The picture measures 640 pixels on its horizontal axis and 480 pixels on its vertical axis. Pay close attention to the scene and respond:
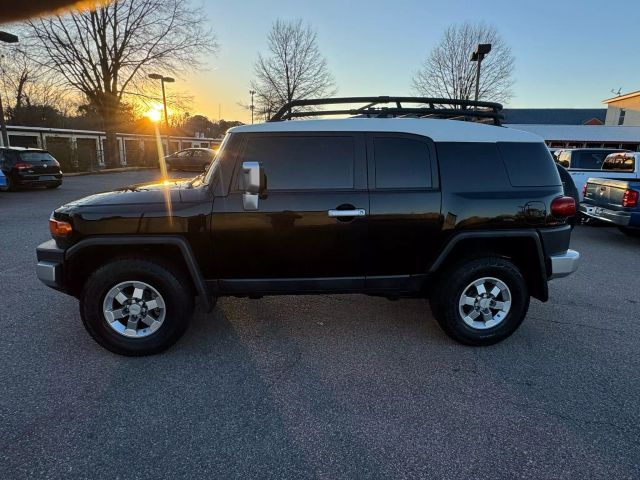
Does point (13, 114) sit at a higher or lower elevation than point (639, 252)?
higher

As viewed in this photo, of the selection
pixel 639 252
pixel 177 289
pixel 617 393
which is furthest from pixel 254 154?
pixel 639 252

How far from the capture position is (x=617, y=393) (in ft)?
9.35

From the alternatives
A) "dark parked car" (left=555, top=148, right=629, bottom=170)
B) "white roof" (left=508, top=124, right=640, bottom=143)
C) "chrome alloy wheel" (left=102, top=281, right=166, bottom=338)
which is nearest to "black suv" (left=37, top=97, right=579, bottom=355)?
"chrome alloy wheel" (left=102, top=281, right=166, bottom=338)

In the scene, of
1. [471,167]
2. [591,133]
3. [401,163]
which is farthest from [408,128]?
[591,133]

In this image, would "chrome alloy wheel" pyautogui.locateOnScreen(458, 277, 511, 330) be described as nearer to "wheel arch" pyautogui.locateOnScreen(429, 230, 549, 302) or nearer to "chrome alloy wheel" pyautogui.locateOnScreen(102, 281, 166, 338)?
"wheel arch" pyautogui.locateOnScreen(429, 230, 549, 302)

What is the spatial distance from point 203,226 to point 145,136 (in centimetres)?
4226

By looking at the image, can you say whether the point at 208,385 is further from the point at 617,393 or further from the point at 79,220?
the point at 617,393

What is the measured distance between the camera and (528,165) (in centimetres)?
350

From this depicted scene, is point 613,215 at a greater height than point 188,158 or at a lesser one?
lesser

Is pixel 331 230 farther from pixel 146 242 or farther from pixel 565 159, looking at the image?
pixel 565 159

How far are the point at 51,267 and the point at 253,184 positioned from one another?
1.86 meters

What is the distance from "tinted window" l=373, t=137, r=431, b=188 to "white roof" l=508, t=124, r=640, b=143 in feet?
118

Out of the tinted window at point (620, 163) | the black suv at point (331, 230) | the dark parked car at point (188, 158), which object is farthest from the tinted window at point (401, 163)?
the dark parked car at point (188, 158)

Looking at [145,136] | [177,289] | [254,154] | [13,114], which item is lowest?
[177,289]
